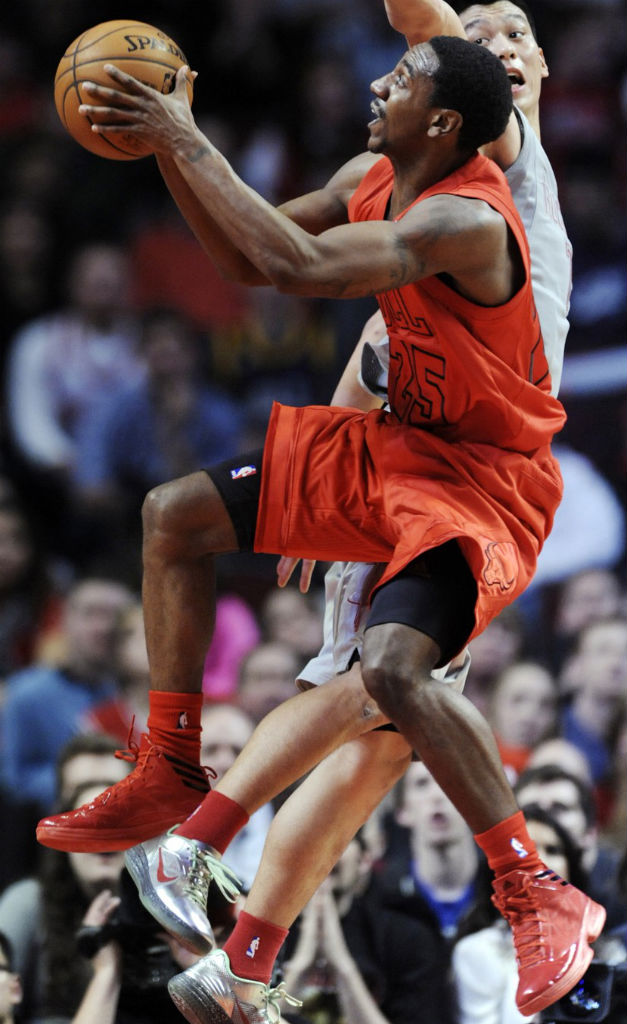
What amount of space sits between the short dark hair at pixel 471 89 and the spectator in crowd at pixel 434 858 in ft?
7.87

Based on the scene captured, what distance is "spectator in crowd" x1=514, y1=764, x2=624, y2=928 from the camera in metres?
4.94

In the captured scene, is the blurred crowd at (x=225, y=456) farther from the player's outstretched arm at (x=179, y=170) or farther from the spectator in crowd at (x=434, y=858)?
the player's outstretched arm at (x=179, y=170)

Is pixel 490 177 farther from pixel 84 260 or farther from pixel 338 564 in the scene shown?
pixel 84 260

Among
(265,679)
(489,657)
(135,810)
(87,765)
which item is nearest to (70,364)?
(265,679)

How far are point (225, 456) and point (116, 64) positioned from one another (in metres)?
4.38

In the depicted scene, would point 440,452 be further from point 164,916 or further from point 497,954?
point 497,954

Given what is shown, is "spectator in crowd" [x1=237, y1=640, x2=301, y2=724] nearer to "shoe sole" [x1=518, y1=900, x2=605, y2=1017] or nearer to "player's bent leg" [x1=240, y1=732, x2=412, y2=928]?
"player's bent leg" [x1=240, y1=732, x2=412, y2=928]

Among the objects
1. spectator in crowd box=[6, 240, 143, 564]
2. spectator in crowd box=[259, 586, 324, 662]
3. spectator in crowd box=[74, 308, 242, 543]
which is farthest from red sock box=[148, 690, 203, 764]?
spectator in crowd box=[6, 240, 143, 564]

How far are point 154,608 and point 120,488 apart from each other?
13.4 ft

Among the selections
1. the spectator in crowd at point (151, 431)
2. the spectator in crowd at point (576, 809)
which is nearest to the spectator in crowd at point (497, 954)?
the spectator in crowd at point (576, 809)

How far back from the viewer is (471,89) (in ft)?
11.6

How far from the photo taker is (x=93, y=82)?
11.4 ft

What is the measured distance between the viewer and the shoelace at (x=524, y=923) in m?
3.45

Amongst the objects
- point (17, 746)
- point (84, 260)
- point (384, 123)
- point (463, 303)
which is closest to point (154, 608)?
point (463, 303)
